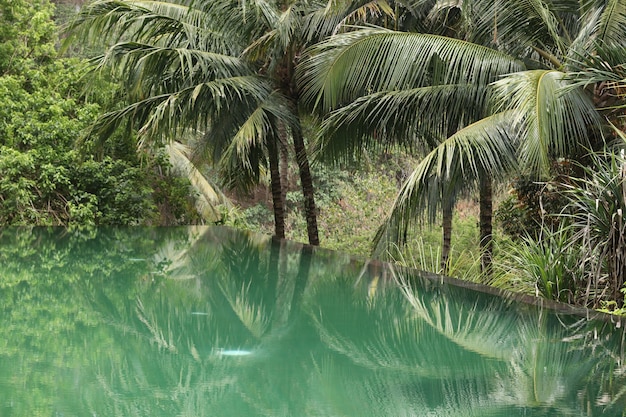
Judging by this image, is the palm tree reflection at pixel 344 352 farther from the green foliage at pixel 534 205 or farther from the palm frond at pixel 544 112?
the green foliage at pixel 534 205

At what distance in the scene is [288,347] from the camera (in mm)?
2912

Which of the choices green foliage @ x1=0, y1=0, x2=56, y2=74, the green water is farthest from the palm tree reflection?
green foliage @ x1=0, y1=0, x2=56, y2=74

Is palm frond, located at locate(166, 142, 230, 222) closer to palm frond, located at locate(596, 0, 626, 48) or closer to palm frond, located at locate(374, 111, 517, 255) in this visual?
palm frond, located at locate(374, 111, 517, 255)

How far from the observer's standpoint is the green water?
83.5 inches

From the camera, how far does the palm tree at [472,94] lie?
17.1 feet

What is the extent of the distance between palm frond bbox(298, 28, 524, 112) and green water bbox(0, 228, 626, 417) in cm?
193

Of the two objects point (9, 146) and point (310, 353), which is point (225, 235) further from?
point (310, 353)

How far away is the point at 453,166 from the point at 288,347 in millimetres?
3068

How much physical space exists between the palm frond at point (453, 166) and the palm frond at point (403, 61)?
709 millimetres

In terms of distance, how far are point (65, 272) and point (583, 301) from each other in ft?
11.3

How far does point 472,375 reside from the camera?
2.47 metres

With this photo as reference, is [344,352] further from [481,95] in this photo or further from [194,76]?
[194,76]

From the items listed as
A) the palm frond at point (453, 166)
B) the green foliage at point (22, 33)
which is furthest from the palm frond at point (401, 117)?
the green foliage at point (22, 33)

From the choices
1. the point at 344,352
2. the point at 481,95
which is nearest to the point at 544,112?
the point at 481,95
